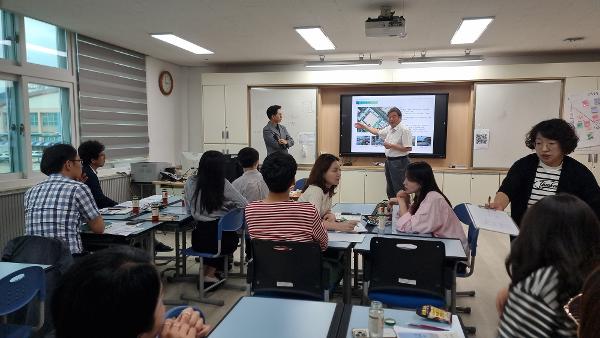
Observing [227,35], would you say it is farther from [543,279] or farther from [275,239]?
[543,279]

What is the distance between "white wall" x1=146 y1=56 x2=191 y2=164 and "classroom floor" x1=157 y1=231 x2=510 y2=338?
323 centimetres

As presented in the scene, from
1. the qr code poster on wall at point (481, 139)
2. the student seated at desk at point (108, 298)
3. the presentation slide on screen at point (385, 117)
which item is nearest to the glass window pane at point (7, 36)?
the student seated at desk at point (108, 298)

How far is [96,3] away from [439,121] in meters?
5.24

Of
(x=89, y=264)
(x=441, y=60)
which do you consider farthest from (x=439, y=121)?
(x=89, y=264)

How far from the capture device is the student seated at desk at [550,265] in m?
1.22

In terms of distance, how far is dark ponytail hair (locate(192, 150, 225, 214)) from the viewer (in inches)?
141

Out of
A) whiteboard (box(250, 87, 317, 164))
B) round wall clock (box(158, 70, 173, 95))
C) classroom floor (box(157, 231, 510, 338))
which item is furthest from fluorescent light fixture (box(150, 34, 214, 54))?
classroom floor (box(157, 231, 510, 338))

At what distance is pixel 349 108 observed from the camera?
23.7ft

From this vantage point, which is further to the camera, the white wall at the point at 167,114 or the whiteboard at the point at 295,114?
the whiteboard at the point at 295,114

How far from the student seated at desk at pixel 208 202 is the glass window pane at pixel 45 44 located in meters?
2.78

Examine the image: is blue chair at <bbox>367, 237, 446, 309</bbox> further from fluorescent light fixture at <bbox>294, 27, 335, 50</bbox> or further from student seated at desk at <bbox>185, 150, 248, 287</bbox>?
fluorescent light fixture at <bbox>294, 27, 335, 50</bbox>

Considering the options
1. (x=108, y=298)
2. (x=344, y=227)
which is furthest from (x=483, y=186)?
(x=108, y=298)

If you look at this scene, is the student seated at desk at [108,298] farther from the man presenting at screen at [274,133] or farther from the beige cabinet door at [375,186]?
the beige cabinet door at [375,186]

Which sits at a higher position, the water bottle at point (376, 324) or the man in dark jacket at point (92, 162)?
the man in dark jacket at point (92, 162)
